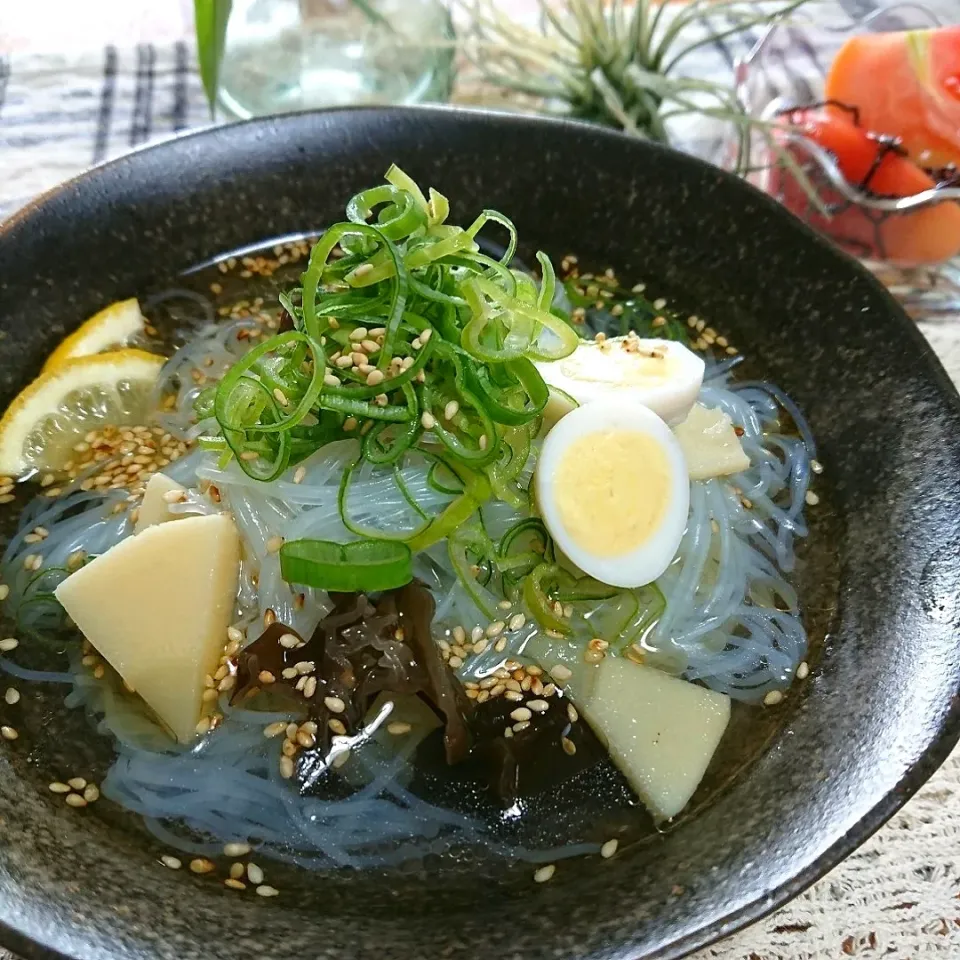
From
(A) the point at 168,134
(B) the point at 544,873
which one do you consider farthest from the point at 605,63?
(B) the point at 544,873

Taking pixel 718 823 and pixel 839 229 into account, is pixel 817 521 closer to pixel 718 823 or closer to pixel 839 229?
pixel 718 823

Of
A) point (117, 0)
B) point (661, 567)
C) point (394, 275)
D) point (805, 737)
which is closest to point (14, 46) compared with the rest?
point (117, 0)

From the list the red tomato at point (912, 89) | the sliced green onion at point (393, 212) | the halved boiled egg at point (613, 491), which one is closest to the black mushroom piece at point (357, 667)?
the halved boiled egg at point (613, 491)

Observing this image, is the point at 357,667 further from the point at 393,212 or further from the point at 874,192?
the point at 874,192

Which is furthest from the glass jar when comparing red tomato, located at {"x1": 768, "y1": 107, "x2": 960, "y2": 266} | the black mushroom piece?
the black mushroom piece

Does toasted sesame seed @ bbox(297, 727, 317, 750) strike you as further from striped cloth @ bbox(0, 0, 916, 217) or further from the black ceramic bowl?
striped cloth @ bbox(0, 0, 916, 217)

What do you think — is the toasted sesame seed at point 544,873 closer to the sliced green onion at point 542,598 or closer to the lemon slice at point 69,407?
the sliced green onion at point 542,598
